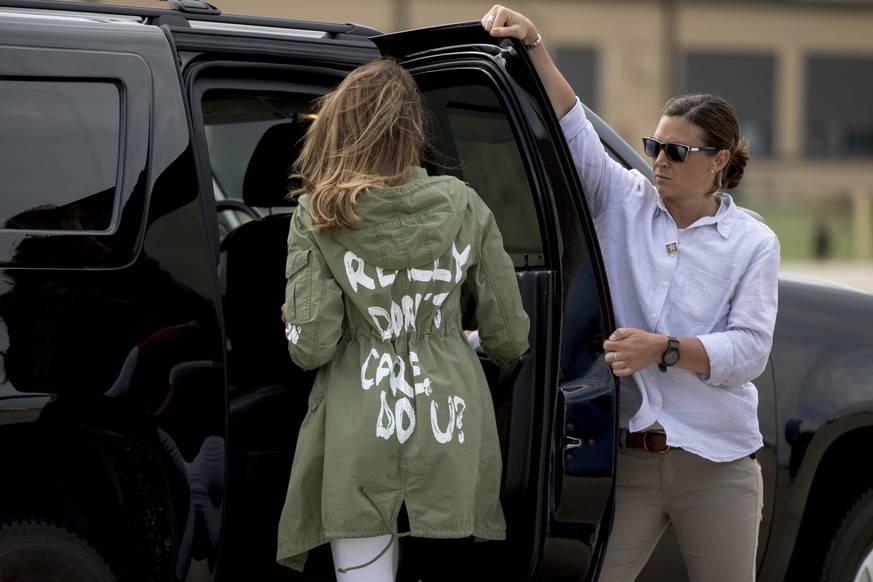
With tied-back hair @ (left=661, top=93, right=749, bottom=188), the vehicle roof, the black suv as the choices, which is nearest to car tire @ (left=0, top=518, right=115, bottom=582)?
the black suv

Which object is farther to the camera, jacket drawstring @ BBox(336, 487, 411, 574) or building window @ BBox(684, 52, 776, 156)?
building window @ BBox(684, 52, 776, 156)

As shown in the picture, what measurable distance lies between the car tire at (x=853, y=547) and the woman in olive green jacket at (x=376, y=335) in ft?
4.36

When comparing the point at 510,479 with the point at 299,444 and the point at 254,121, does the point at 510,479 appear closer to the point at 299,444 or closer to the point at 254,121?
the point at 299,444

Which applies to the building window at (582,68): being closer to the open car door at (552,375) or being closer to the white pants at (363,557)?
the open car door at (552,375)

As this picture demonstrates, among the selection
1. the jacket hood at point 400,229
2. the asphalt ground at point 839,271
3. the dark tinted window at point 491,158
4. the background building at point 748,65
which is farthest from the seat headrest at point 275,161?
the background building at point 748,65

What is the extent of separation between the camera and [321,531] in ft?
7.89

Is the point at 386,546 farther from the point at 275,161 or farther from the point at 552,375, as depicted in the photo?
the point at 275,161

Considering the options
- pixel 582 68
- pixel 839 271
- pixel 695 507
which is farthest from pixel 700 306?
pixel 582 68

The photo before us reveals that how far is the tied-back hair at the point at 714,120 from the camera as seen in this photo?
104 inches

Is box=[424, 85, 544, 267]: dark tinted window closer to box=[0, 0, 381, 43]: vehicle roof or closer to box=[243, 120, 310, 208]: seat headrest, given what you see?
box=[0, 0, 381, 43]: vehicle roof

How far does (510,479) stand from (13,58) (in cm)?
149

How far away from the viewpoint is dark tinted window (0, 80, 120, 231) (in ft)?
7.75

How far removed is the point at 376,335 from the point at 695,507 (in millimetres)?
912

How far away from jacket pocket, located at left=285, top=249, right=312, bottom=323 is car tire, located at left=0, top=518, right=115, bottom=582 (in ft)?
2.23
